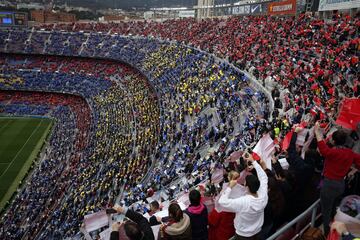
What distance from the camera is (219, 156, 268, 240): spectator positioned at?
11.6 ft

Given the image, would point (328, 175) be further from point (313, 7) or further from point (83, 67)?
point (83, 67)

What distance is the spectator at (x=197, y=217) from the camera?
12.3 feet

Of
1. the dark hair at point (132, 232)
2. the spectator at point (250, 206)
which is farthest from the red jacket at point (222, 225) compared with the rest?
the dark hair at point (132, 232)

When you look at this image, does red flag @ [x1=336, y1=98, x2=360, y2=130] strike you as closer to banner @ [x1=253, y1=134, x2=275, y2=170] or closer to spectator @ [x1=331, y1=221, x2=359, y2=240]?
banner @ [x1=253, y1=134, x2=275, y2=170]

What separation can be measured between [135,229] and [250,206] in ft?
4.11

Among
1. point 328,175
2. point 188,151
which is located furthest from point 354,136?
point 188,151

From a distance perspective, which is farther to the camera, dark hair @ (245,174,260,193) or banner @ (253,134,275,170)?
banner @ (253,134,275,170)

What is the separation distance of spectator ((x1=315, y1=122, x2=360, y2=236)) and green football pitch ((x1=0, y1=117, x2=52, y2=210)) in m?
22.6

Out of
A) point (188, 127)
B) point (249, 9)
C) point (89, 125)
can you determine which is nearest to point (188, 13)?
point (249, 9)

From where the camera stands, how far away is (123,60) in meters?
41.0

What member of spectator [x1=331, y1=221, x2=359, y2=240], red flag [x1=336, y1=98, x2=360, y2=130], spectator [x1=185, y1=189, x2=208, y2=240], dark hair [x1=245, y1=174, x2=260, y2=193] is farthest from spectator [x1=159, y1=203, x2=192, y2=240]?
red flag [x1=336, y1=98, x2=360, y2=130]

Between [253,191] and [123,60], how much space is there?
1542 inches

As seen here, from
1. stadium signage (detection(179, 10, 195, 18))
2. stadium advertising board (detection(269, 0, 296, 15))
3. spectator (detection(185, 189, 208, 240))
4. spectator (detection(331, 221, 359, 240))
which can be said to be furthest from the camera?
stadium signage (detection(179, 10, 195, 18))

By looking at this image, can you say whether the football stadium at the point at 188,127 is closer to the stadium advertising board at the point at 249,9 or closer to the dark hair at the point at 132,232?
the dark hair at the point at 132,232
